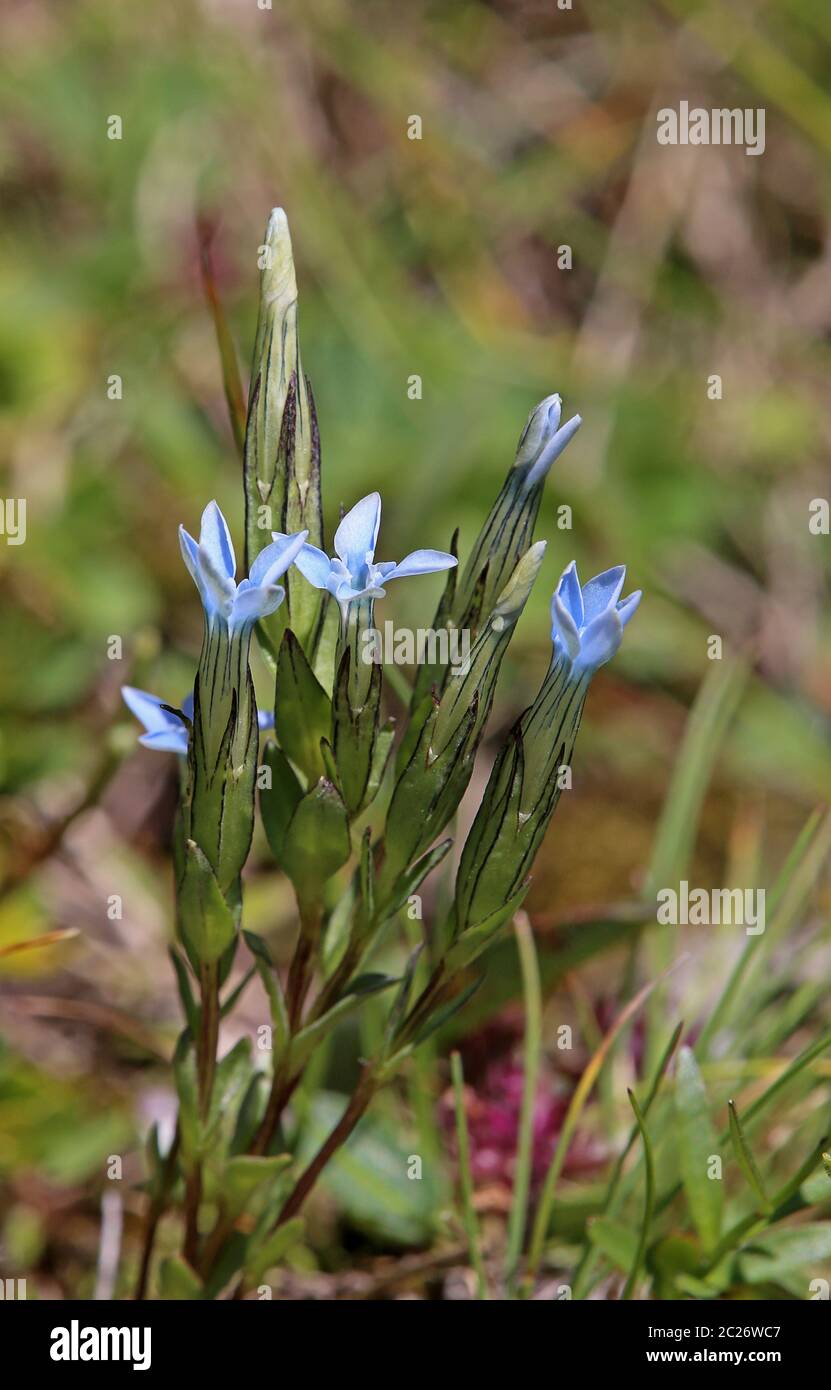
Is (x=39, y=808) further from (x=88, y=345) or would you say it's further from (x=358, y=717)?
(x=358, y=717)

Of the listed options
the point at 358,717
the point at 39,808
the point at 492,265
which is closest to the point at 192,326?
the point at 492,265

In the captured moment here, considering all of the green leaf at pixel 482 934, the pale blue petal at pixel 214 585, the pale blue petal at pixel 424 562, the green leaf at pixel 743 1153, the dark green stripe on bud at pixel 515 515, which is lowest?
the green leaf at pixel 743 1153

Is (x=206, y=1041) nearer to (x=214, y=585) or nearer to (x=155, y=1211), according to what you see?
(x=155, y=1211)

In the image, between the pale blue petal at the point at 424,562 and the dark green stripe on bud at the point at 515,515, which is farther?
the dark green stripe on bud at the point at 515,515

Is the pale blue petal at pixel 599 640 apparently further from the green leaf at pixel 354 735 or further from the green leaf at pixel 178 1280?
the green leaf at pixel 178 1280

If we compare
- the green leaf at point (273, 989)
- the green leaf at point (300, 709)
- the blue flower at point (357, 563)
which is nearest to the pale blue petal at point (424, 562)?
the blue flower at point (357, 563)
